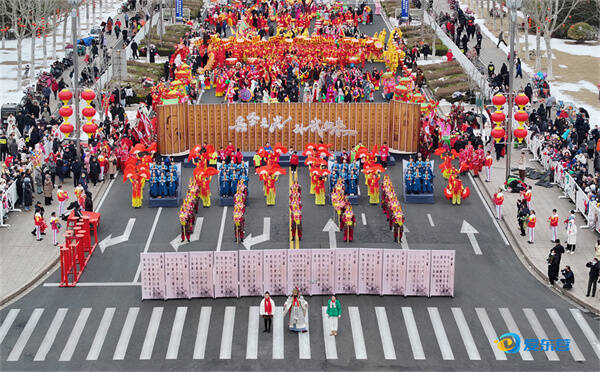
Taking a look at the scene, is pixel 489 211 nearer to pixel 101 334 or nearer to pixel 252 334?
pixel 252 334

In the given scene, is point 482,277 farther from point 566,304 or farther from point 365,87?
point 365,87

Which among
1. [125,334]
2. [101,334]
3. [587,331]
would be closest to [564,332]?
[587,331]

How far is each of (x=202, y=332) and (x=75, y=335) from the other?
4.20m

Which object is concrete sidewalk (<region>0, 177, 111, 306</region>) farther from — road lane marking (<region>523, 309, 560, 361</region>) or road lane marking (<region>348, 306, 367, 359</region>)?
road lane marking (<region>523, 309, 560, 361</region>)

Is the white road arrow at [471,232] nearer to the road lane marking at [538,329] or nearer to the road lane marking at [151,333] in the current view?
the road lane marking at [538,329]

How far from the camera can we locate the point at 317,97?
206 feet

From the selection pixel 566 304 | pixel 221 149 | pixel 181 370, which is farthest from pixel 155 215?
pixel 566 304

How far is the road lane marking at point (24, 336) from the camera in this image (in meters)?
33.2

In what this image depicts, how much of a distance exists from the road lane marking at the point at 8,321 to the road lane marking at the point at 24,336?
1.82 ft

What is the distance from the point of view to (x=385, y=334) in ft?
113

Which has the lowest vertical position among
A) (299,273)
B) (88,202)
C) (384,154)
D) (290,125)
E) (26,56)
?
(299,273)

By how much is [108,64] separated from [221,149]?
21.5 m

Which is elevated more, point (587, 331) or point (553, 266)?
point (553, 266)

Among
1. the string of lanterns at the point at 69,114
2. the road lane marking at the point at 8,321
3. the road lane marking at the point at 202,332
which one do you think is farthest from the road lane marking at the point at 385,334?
the string of lanterns at the point at 69,114
